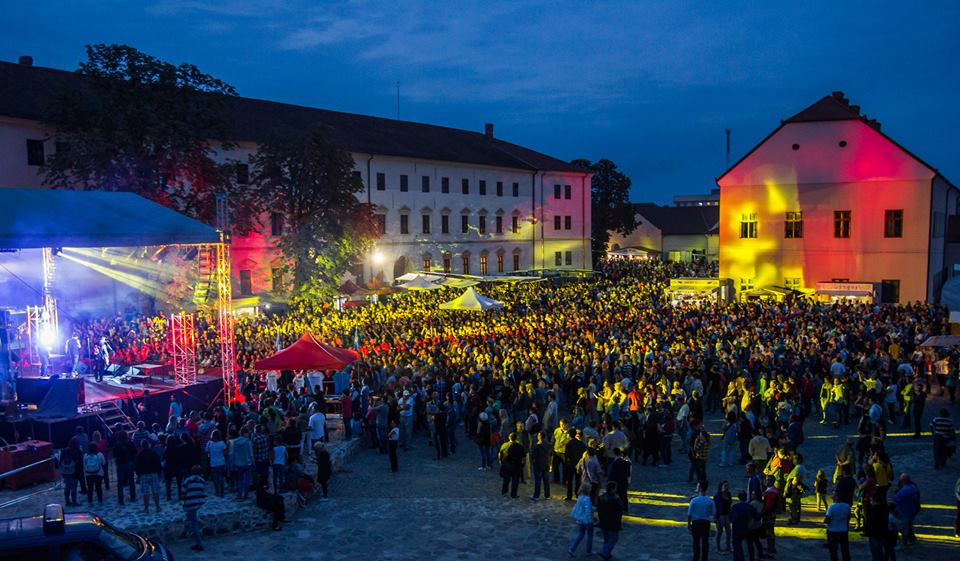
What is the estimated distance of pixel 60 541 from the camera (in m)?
6.74

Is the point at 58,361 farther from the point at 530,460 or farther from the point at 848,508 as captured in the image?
the point at 848,508

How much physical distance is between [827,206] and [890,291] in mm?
5333

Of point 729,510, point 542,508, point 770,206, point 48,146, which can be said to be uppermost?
point 48,146

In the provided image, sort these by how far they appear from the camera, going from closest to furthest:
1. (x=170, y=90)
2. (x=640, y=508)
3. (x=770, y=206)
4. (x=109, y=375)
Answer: (x=640, y=508) < (x=109, y=375) < (x=170, y=90) < (x=770, y=206)

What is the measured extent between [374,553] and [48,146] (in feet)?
89.3

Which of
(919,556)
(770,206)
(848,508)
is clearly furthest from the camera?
(770,206)

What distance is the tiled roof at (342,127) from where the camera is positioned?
95.0 feet

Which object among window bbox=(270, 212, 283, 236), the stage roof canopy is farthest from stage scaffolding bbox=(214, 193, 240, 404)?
window bbox=(270, 212, 283, 236)

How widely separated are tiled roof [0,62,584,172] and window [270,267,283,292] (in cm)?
672

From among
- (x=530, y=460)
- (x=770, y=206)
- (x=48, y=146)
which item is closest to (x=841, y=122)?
(x=770, y=206)

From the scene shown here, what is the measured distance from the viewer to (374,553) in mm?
10078

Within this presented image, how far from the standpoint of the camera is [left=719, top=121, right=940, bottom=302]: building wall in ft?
110

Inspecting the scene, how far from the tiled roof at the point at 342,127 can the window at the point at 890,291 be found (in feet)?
87.6

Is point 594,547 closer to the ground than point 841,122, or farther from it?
closer to the ground
